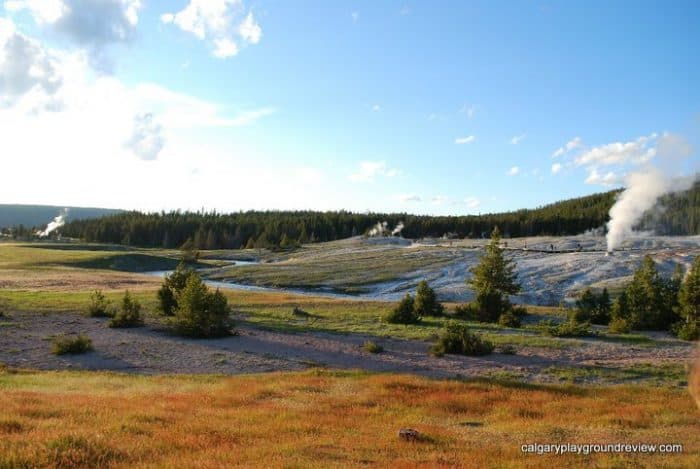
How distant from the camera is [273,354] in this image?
2681cm

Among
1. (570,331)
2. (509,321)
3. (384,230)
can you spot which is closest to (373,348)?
(570,331)

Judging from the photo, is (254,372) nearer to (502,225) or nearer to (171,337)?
(171,337)

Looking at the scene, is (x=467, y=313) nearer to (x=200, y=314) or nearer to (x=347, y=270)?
(x=200, y=314)

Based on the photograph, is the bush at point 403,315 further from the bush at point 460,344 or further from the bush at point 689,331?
the bush at point 689,331

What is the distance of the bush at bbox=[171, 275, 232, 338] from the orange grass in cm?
934

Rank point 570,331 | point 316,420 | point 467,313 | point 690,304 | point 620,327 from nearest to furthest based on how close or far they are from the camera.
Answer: point 316,420 → point 570,331 → point 690,304 → point 620,327 → point 467,313

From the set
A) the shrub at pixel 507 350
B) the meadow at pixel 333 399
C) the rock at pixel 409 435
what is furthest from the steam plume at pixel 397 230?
the rock at pixel 409 435

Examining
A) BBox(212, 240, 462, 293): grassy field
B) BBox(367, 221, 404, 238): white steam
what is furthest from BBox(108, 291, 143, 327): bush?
BBox(367, 221, 404, 238): white steam

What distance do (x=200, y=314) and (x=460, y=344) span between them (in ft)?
48.8

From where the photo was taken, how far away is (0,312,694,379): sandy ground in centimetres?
2408

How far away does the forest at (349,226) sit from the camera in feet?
513

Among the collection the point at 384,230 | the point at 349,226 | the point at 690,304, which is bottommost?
the point at 690,304

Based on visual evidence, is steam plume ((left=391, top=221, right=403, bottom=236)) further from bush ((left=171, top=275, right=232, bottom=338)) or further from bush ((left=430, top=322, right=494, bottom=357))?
bush ((left=430, top=322, right=494, bottom=357))

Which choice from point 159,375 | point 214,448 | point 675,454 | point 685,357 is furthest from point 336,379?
point 685,357
